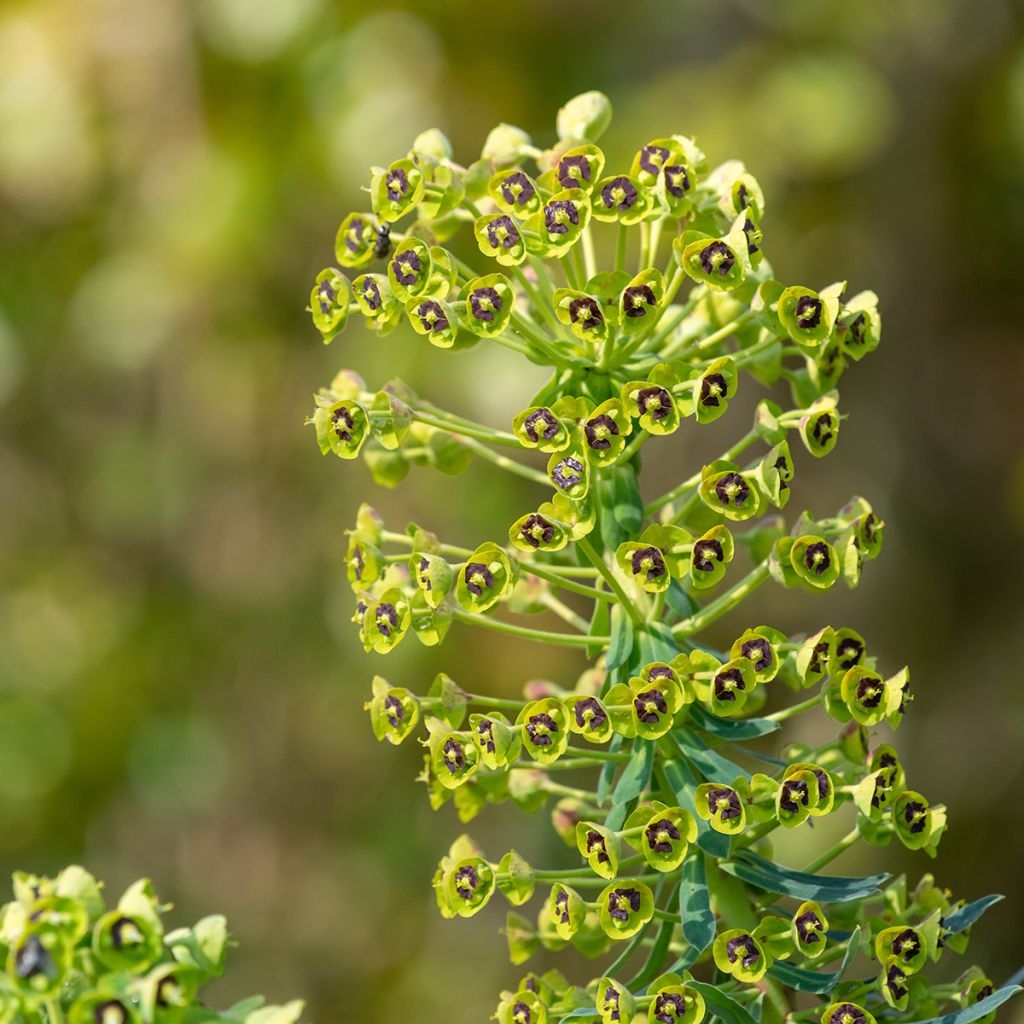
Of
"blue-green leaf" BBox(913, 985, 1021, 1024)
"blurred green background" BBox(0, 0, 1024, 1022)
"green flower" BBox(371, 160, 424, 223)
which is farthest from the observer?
"blurred green background" BBox(0, 0, 1024, 1022)

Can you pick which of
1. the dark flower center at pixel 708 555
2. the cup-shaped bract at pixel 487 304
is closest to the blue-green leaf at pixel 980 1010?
the dark flower center at pixel 708 555

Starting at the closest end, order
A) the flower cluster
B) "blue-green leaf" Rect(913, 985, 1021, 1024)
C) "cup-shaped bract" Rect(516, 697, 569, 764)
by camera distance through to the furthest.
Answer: the flower cluster → "blue-green leaf" Rect(913, 985, 1021, 1024) → "cup-shaped bract" Rect(516, 697, 569, 764)

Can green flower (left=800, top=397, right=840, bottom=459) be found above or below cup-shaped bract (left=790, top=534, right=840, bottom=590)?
above

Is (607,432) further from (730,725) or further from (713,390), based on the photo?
(730,725)

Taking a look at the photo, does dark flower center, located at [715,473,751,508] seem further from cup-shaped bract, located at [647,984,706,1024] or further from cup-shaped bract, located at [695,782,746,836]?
cup-shaped bract, located at [647,984,706,1024]

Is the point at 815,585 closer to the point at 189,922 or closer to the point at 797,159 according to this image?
the point at 797,159

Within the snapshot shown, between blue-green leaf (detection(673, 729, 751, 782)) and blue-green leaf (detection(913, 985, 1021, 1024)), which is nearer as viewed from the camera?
blue-green leaf (detection(913, 985, 1021, 1024))

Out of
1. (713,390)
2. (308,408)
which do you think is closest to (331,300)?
(713,390)

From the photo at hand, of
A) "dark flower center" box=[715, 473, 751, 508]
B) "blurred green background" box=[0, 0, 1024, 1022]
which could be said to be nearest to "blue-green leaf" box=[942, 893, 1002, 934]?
"dark flower center" box=[715, 473, 751, 508]
